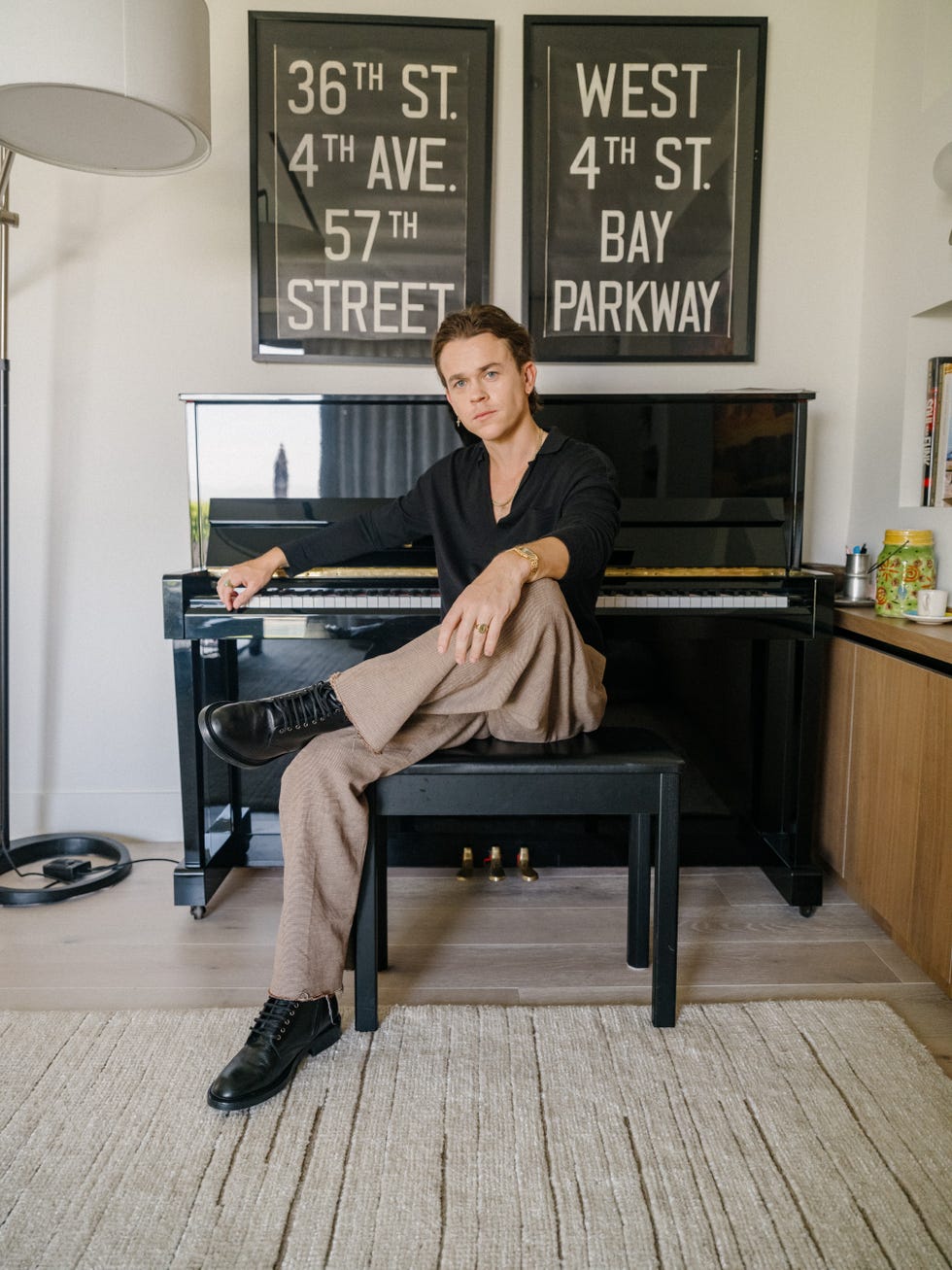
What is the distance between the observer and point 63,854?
265 cm

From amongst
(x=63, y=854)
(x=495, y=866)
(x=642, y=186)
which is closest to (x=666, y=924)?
(x=495, y=866)

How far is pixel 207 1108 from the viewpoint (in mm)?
1467

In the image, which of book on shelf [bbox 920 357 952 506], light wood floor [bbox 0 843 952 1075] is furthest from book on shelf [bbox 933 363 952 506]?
light wood floor [bbox 0 843 952 1075]

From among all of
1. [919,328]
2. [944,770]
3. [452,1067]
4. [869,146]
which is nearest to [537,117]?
[869,146]

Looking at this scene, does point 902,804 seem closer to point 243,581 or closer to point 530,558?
point 530,558

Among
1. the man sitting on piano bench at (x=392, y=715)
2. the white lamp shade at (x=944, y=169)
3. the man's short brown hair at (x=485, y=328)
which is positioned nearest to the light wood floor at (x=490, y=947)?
the man sitting on piano bench at (x=392, y=715)

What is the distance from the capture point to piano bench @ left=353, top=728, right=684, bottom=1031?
164cm

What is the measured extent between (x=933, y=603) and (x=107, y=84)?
2.03 meters

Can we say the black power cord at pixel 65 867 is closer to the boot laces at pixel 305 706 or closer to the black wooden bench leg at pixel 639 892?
the boot laces at pixel 305 706

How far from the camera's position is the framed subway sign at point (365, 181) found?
8.33 ft

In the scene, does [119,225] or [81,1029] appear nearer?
[81,1029]

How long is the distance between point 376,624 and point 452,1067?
3.29ft

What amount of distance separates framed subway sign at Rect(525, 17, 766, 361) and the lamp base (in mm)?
1894

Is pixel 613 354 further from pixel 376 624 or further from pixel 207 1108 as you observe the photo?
pixel 207 1108
